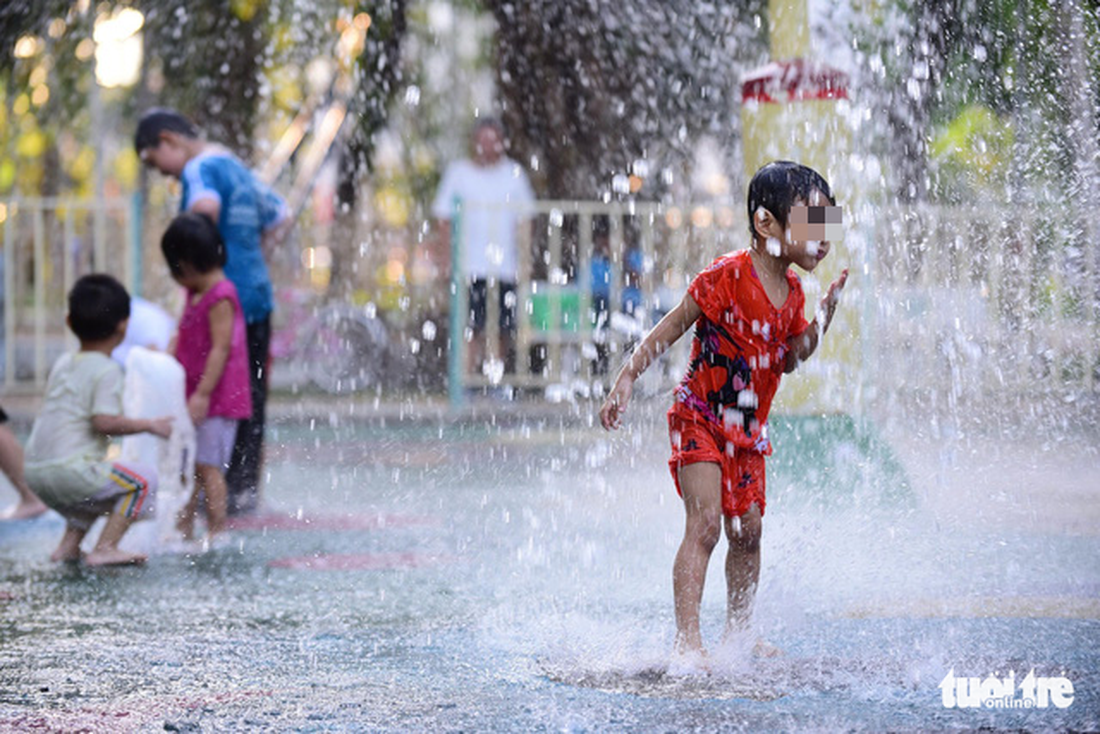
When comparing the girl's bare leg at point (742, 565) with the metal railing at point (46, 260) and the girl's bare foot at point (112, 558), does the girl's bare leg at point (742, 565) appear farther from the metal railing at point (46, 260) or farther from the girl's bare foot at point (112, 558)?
the metal railing at point (46, 260)

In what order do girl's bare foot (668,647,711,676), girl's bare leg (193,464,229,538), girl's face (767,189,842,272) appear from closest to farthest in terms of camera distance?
girl's bare foot (668,647,711,676)
girl's face (767,189,842,272)
girl's bare leg (193,464,229,538)

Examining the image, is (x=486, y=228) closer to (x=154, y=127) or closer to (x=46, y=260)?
(x=46, y=260)

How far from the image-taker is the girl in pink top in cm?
593

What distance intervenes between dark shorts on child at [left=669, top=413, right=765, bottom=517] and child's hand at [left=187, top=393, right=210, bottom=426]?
2.64m

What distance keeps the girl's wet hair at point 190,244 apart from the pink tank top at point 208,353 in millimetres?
112

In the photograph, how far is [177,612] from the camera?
4.51 metres

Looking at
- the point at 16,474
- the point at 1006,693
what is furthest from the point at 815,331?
the point at 16,474

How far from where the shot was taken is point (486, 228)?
1112 cm

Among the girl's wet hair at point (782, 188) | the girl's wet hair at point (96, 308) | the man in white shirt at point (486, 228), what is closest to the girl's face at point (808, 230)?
the girl's wet hair at point (782, 188)

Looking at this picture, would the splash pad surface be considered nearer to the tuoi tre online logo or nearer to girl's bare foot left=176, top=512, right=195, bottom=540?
the tuoi tre online logo

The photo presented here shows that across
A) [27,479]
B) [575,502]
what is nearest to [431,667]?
[27,479]

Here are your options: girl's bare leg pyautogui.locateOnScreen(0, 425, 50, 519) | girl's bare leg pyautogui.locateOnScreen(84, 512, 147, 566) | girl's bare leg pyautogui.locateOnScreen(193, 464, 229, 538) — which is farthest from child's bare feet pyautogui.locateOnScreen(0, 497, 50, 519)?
girl's bare leg pyautogui.locateOnScreen(84, 512, 147, 566)

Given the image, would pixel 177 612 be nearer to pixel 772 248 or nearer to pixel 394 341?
pixel 772 248

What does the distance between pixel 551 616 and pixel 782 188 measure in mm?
1378
